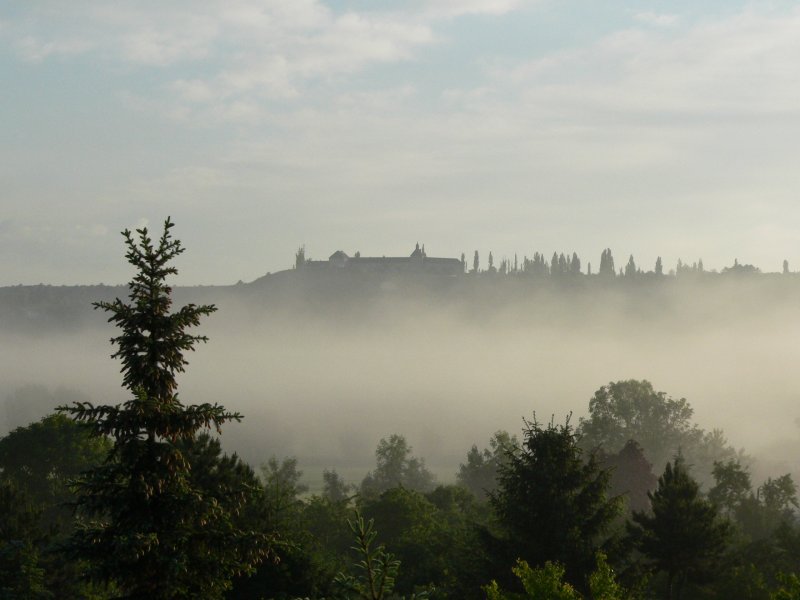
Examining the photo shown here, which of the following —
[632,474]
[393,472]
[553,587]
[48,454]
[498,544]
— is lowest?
[393,472]

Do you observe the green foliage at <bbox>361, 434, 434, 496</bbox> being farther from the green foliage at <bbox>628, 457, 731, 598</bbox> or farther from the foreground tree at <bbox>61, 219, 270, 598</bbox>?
the foreground tree at <bbox>61, 219, 270, 598</bbox>

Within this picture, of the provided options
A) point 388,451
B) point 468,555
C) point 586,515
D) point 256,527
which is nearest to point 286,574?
point 256,527

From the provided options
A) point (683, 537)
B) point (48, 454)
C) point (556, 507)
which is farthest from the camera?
point (48, 454)

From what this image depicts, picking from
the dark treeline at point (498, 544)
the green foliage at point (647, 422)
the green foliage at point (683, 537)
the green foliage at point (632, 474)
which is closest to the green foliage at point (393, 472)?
the green foliage at point (647, 422)

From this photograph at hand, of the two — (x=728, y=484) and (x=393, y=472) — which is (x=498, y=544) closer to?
(x=728, y=484)

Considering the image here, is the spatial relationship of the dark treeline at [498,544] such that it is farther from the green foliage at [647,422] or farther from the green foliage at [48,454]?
the green foliage at [647,422]

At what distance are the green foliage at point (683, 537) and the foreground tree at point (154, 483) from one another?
29133 mm

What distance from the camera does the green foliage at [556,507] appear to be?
37062 millimetres

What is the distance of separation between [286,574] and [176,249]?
68.1ft

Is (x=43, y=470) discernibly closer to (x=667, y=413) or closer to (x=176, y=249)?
(x=176, y=249)

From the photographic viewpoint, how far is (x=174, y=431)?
21.4 meters

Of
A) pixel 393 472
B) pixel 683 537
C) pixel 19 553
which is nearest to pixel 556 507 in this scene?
pixel 683 537

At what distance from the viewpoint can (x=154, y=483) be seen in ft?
69.9

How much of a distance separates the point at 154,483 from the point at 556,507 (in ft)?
67.2
